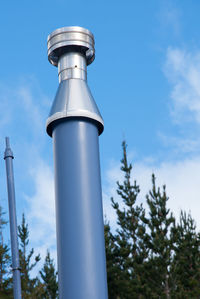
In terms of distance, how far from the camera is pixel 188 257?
1152 inches

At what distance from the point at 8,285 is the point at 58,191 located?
74.2ft

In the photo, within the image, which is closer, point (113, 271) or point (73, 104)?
point (73, 104)

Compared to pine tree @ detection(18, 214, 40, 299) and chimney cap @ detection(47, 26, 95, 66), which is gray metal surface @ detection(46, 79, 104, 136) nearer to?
chimney cap @ detection(47, 26, 95, 66)

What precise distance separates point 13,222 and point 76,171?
5.47ft

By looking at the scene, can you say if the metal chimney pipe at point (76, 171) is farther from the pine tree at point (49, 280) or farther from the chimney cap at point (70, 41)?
the pine tree at point (49, 280)

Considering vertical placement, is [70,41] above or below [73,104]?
above

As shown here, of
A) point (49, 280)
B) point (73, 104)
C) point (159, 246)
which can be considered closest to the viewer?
point (73, 104)

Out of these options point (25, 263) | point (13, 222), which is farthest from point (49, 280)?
point (13, 222)

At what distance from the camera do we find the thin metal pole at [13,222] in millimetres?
6539

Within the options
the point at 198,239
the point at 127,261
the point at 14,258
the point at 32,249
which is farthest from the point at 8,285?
the point at 14,258

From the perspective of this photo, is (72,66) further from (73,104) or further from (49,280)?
(49,280)

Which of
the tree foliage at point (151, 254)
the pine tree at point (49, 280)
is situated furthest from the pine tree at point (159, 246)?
the pine tree at point (49, 280)

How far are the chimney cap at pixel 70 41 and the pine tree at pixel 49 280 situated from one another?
94.4 feet

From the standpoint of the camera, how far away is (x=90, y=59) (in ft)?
21.1
